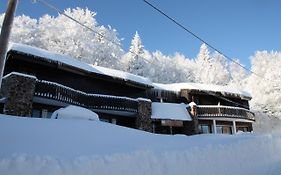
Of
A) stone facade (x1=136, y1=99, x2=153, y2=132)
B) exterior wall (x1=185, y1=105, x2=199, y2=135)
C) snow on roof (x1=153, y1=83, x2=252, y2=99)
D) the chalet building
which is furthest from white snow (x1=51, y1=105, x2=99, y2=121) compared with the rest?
snow on roof (x1=153, y1=83, x2=252, y2=99)

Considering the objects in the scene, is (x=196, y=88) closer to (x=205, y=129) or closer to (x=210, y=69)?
(x=205, y=129)

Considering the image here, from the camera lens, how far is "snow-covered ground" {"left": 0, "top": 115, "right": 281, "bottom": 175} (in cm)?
569

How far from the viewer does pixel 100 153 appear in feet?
23.4

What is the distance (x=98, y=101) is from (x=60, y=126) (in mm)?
16435

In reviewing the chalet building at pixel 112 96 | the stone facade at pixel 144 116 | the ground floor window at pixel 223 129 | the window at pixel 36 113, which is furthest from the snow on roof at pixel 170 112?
the window at pixel 36 113

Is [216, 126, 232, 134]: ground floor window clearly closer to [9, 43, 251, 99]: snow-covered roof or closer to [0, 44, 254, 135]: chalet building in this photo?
[0, 44, 254, 135]: chalet building

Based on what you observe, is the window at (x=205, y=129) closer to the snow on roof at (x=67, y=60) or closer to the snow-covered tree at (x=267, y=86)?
the snow on roof at (x=67, y=60)

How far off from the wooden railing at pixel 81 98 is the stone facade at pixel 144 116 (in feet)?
1.70

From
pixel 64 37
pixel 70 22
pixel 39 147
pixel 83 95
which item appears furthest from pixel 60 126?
pixel 70 22

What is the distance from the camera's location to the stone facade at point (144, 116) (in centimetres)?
2721

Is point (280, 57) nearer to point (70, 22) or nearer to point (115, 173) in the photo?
point (70, 22)

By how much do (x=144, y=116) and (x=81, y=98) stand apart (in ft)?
22.1

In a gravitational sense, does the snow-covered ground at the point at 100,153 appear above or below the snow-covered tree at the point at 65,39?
below

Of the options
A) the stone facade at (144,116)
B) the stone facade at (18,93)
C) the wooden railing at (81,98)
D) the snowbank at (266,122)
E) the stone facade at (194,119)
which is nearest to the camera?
the stone facade at (18,93)
